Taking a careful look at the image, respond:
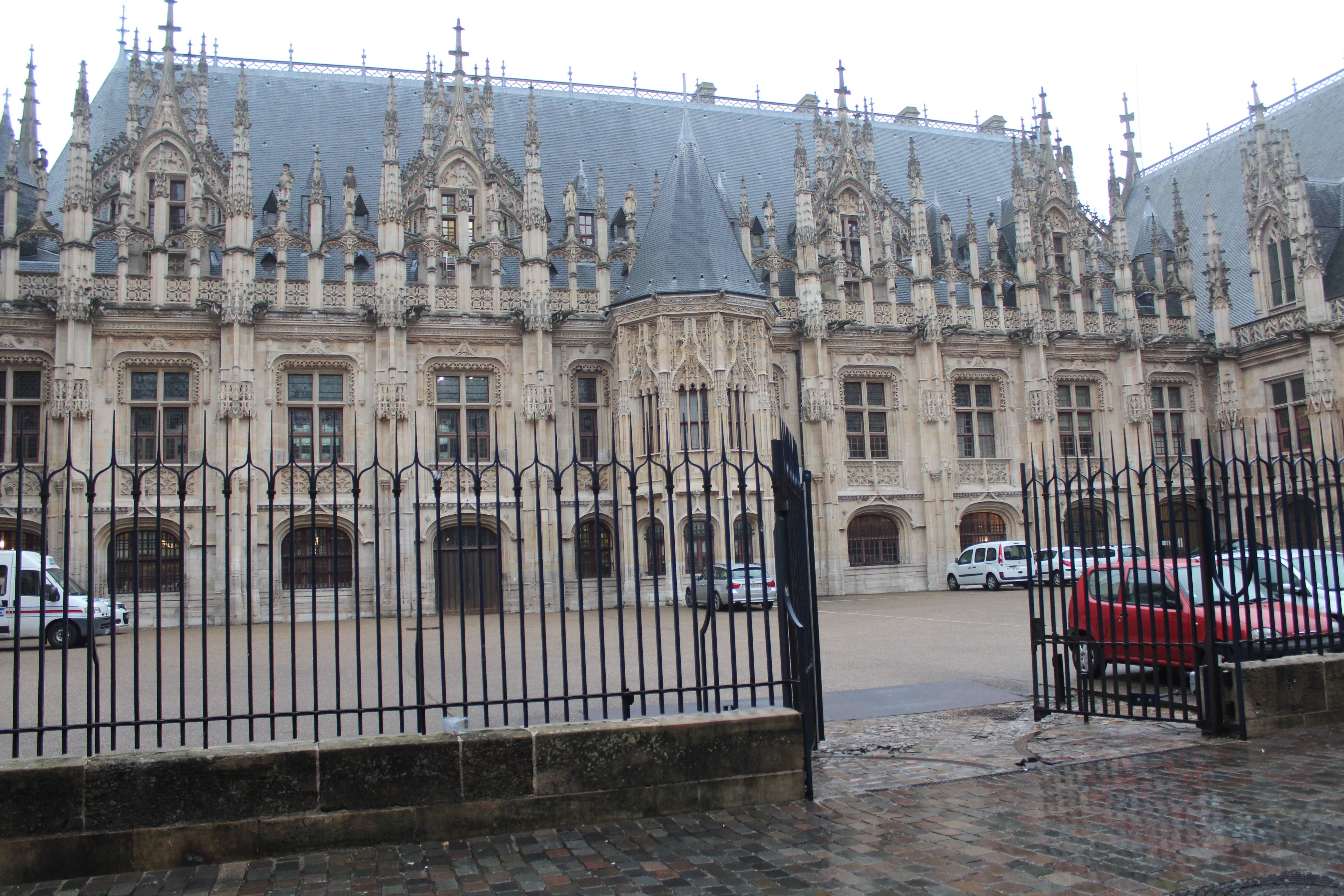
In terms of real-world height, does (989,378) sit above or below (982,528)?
above

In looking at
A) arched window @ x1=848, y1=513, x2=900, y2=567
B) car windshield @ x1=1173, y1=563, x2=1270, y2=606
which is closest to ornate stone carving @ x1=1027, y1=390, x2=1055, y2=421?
arched window @ x1=848, y1=513, x2=900, y2=567

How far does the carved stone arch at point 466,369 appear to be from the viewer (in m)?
25.5

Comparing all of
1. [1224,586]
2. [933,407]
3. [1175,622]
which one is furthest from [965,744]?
[933,407]

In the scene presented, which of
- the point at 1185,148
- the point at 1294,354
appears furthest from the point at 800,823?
the point at 1185,148

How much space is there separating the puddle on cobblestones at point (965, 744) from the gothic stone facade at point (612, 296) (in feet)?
45.8

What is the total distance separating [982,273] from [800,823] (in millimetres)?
27742

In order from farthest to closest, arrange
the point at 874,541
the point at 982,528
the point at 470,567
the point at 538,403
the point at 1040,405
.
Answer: the point at 1040,405
the point at 982,528
the point at 874,541
the point at 470,567
the point at 538,403

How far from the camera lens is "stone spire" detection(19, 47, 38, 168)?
2777 centimetres

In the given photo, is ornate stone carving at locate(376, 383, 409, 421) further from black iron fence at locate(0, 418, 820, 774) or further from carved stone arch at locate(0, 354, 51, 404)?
carved stone arch at locate(0, 354, 51, 404)

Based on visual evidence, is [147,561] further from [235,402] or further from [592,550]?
[592,550]

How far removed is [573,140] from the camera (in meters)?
32.1

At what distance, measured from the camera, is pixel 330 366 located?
81.7ft

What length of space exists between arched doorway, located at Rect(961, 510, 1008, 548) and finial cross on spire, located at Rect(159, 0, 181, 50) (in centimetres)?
2577

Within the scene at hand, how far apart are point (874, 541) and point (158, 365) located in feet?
64.7
